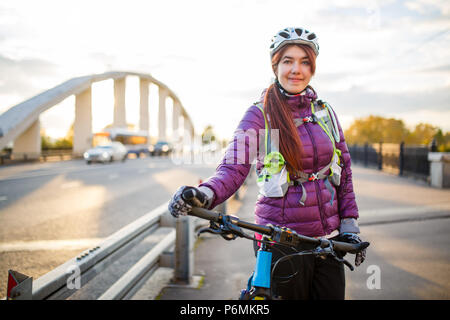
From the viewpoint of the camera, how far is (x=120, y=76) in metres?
54.9

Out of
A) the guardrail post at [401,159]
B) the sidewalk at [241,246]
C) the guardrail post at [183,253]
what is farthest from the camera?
the guardrail post at [401,159]

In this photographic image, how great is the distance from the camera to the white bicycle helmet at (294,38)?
199 centimetres

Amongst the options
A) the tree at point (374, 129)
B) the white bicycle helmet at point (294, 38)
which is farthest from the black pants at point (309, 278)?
the tree at point (374, 129)

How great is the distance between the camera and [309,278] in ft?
6.36

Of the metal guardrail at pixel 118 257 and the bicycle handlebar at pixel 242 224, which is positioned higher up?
the bicycle handlebar at pixel 242 224

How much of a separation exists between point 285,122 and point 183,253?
102 inches

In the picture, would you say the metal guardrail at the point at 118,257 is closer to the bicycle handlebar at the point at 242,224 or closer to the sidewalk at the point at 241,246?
the sidewalk at the point at 241,246

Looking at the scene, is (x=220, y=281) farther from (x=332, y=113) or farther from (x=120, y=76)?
(x=120, y=76)

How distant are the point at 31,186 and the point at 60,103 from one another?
31103 mm

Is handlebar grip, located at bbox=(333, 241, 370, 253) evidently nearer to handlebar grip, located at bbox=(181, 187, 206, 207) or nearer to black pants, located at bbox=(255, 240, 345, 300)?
black pants, located at bbox=(255, 240, 345, 300)

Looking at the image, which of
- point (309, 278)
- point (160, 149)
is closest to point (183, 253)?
point (309, 278)

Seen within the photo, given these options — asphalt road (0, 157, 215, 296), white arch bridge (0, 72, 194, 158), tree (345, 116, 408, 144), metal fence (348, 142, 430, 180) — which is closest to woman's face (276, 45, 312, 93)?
asphalt road (0, 157, 215, 296)

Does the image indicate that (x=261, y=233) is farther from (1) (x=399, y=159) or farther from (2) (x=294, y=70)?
(1) (x=399, y=159)
